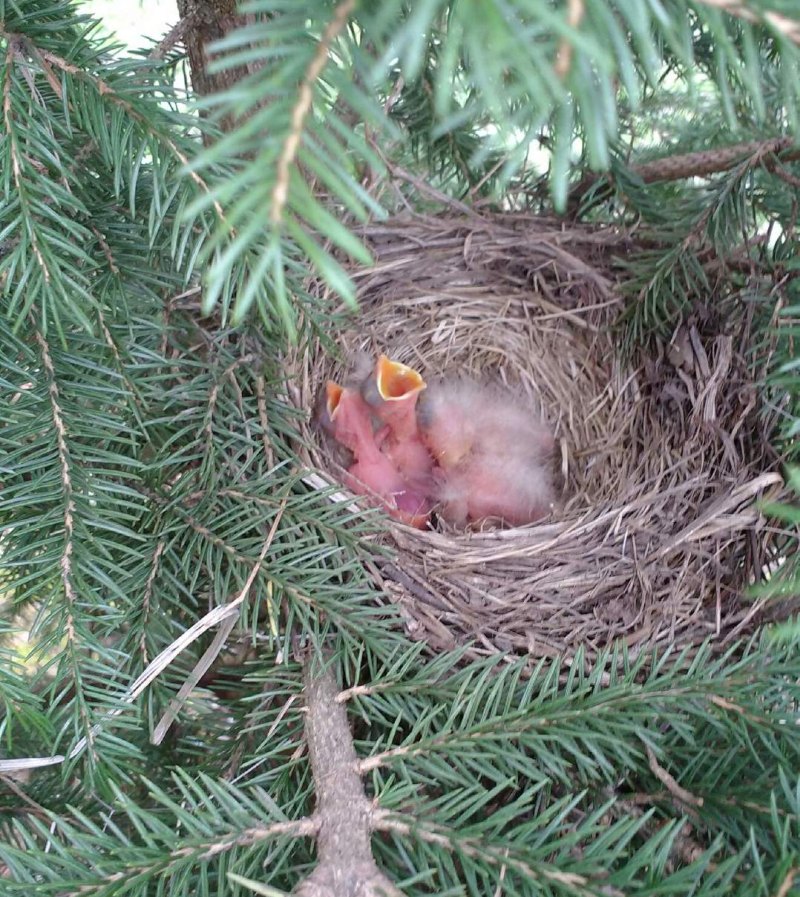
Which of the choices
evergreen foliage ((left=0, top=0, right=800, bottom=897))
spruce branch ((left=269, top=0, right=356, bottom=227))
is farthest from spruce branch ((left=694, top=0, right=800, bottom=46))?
spruce branch ((left=269, top=0, right=356, bottom=227))

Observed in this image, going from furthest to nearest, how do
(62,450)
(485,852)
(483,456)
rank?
(483,456), (62,450), (485,852)

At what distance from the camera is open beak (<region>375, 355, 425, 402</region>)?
122 cm

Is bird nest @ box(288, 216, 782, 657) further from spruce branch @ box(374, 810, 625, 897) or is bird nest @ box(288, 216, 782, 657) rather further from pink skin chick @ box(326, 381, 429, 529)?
spruce branch @ box(374, 810, 625, 897)

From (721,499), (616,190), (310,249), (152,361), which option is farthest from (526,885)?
(616,190)

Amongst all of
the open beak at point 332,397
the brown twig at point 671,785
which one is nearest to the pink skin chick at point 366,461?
the open beak at point 332,397

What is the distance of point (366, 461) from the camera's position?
125cm

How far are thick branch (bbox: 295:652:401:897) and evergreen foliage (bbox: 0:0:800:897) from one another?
17 mm

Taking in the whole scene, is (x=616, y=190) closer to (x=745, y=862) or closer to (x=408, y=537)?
(x=408, y=537)

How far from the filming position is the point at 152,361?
737 millimetres

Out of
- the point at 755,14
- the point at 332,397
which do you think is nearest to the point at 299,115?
the point at 755,14

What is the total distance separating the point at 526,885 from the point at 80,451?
461 millimetres

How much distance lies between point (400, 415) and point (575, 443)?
1.12ft

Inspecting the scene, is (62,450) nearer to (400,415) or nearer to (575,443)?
(400,415)

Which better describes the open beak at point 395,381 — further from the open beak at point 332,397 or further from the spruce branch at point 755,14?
the spruce branch at point 755,14
